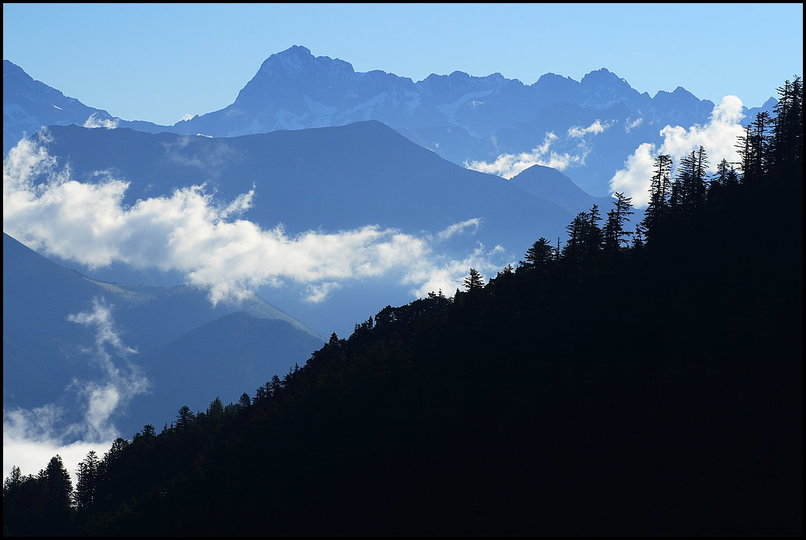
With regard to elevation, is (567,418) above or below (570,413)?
below

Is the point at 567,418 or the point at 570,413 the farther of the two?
the point at 570,413

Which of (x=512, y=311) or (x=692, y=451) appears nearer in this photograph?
(x=692, y=451)

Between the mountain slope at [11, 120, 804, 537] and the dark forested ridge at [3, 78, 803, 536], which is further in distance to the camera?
the dark forested ridge at [3, 78, 803, 536]

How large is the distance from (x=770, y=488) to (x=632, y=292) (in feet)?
129

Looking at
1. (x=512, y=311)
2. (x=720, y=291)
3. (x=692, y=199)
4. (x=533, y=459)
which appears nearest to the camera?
(x=533, y=459)

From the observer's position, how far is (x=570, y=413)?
9862 centimetres

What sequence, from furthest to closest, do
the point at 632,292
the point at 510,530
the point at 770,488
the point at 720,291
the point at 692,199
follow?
the point at 692,199
the point at 632,292
the point at 720,291
the point at 510,530
the point at 770,488

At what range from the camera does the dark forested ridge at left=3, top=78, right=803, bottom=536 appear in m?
86.5

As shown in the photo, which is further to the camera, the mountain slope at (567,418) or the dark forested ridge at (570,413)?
the dark forested ridge at (570,413)

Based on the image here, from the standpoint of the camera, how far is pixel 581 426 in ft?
317

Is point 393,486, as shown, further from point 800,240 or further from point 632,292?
point 800,240

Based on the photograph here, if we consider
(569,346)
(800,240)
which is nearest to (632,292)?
(569,346)

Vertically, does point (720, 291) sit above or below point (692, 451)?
above

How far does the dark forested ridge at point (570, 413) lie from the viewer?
8650 cm
